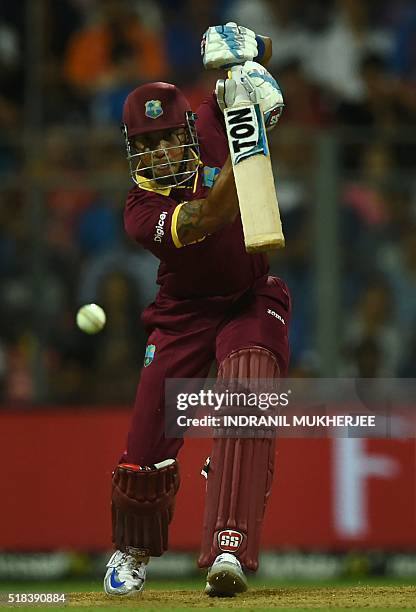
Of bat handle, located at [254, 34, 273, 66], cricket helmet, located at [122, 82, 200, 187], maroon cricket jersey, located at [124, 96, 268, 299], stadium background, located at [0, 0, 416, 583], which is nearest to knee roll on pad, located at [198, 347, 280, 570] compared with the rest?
maroon cricket jersey, located at [124, 96, 268, 299]

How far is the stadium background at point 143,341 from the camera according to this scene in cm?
873

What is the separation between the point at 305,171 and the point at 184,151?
3168 mm

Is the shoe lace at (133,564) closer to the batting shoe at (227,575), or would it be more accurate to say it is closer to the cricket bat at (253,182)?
the batting shoe at (227,575)

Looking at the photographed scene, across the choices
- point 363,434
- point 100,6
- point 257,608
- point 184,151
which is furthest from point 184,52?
point 257,608

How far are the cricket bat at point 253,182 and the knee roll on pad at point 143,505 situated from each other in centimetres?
143

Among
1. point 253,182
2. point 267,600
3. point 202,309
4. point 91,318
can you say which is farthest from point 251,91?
point 267,600

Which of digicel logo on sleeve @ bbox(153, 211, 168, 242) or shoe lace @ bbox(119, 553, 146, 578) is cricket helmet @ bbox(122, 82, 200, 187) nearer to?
digicel logo on sleeve @ bbox(153, 211, 168, 242)

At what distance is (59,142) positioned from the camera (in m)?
9.69

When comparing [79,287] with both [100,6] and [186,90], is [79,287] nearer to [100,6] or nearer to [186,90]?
[186,90]

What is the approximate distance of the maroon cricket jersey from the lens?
5.89 metres

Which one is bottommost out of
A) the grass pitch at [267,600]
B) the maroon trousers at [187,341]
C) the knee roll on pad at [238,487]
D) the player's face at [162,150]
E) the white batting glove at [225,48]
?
the grass pitch at [267,600]

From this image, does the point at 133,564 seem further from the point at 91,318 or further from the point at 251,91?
the point at 251,91

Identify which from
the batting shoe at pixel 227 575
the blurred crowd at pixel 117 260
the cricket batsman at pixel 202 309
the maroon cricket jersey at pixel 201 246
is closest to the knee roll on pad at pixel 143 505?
the cricket batsman at pixel 202 309

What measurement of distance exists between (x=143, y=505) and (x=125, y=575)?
342mm
